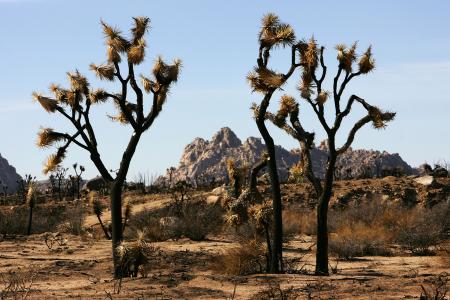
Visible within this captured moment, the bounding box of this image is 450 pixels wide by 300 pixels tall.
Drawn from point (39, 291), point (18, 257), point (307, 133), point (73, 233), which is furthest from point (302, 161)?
point (73, 233)

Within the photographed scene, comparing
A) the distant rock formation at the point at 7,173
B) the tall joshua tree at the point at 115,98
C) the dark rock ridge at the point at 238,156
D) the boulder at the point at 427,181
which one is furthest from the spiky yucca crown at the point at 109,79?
the distant rock formation at the point at 7,173

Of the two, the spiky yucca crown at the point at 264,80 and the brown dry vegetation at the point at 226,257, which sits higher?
the spiky yucca crown at the point at 264,80

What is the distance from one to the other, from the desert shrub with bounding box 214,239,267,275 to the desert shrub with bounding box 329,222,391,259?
3708mm

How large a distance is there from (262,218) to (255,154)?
90725 millimetres

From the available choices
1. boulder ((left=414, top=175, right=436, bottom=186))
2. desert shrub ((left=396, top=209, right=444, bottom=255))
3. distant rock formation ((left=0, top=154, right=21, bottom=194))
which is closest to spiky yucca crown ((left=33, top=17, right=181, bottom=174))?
desert shrub ((left=396, top=209, right=444, bottom=255))

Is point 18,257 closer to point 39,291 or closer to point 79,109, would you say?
point 79,109

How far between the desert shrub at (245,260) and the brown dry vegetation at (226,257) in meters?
0.02

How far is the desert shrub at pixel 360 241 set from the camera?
59.5ft

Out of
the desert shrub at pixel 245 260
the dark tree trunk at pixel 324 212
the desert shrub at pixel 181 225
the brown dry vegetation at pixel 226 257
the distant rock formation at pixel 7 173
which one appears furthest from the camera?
the distant rock formation at pixel 7 173

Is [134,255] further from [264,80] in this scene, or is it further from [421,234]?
[421,234]

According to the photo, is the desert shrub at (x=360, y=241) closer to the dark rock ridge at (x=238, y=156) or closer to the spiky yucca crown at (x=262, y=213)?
the spiky yucca crown at (x=262, y=213)

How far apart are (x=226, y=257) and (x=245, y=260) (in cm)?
47

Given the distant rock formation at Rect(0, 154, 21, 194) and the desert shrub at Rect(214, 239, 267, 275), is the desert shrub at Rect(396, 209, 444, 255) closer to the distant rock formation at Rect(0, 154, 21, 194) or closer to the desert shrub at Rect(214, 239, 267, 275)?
the desert shrub at Rect(214, 239, 267, 275)

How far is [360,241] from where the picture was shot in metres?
19.5
